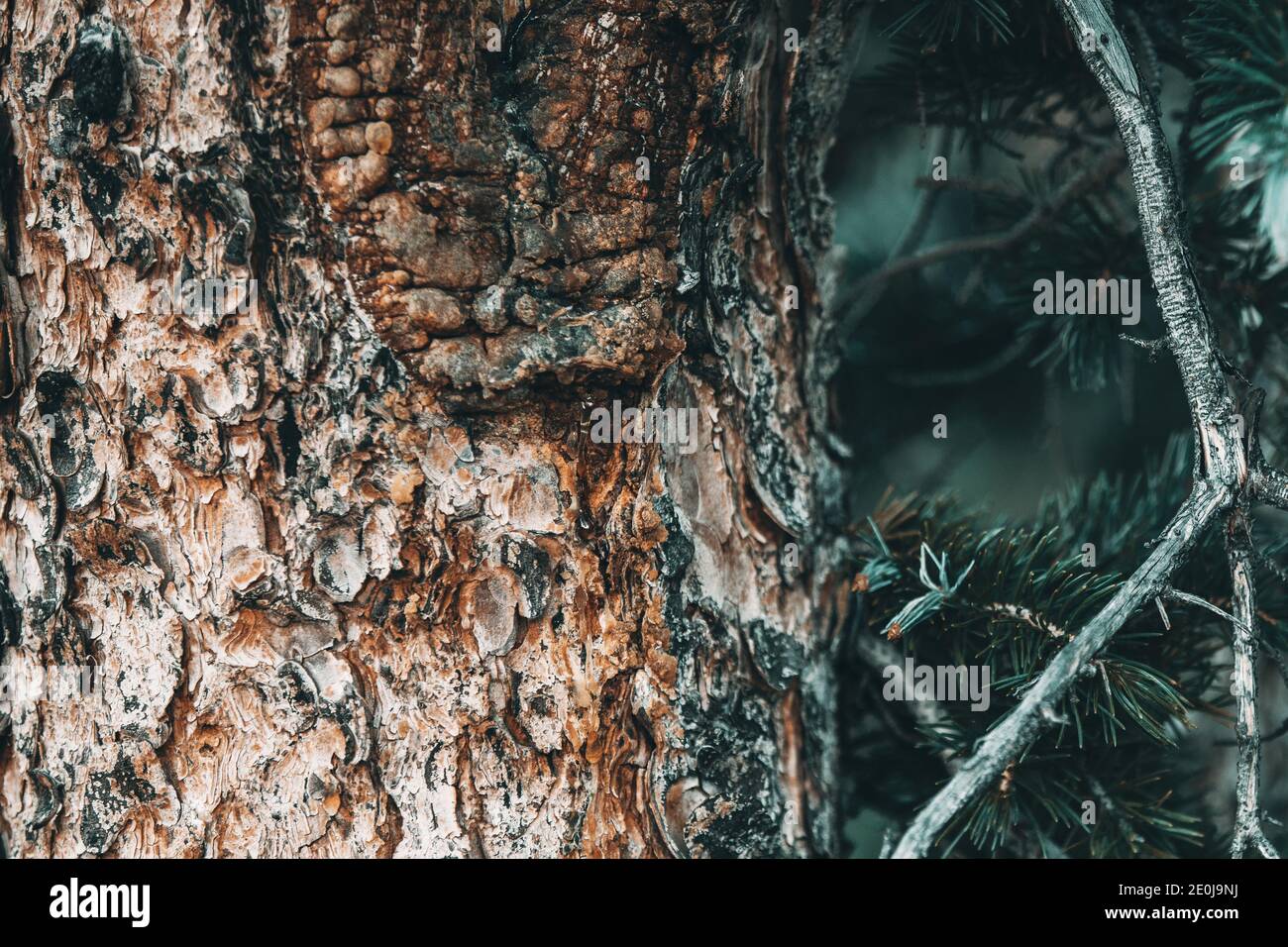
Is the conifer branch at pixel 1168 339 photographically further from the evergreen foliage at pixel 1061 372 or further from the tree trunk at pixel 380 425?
the tree trunk at pixel 380 425

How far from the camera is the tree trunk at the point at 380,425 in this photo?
21.8 inches

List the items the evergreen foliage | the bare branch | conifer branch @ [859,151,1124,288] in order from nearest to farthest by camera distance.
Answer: the bare branch, the evergreen foliage, conifer branch @ [859,151,1124,288]

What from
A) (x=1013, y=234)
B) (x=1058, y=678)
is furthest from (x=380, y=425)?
(x=1013, y=234)

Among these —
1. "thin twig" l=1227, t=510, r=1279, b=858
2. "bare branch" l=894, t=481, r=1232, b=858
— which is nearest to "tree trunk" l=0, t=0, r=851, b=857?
"bare branch" l=894, t=481, r=1232, b=858

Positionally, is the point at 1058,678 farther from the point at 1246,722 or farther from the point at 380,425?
the point at 380,425

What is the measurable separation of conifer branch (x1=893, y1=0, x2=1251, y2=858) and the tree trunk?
0.62 feet

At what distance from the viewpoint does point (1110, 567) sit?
26.9 inches

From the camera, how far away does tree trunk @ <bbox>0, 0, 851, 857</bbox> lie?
1.82 feet

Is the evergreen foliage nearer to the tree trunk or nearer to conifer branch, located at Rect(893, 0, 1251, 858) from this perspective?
conifer branch, located at Rect(893, 0, 1251, 858)

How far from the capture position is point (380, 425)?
1.86ft

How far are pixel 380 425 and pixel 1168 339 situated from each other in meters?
0.53

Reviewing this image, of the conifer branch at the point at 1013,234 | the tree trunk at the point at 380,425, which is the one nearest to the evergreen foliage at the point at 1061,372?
the conifer branch at the point at 1013,234

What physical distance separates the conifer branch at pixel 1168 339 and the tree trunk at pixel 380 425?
7.5 inches

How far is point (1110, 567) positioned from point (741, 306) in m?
0.35
